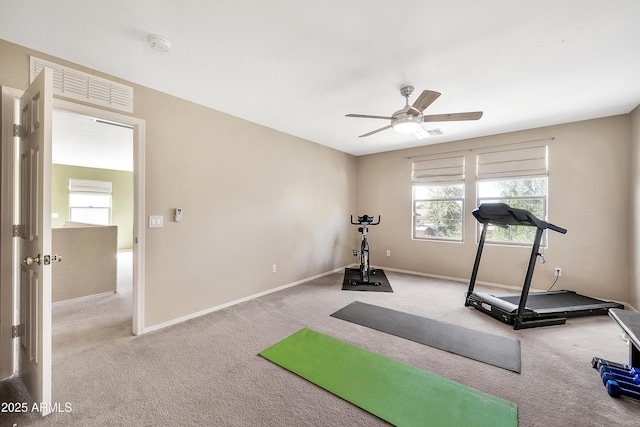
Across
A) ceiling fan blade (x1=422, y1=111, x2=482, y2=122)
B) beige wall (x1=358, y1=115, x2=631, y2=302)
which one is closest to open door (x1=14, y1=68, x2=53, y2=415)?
ceiling fan blade (x1=422, y1=111, x2=482, y2=122)

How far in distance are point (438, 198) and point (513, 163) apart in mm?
1348

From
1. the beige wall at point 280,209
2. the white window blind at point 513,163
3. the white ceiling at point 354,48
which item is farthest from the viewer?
the white window blind at point 513,163

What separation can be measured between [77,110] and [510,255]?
612 centimetres

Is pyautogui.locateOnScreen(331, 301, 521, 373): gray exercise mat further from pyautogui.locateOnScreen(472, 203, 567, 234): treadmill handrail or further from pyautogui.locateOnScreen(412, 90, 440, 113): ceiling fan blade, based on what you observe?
pyautogui.locateOnScreen(412, 90, 440, 113): ceiling fan blade

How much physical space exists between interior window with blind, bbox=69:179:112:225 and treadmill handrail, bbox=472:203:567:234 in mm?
9431

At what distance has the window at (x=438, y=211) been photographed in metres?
5.05

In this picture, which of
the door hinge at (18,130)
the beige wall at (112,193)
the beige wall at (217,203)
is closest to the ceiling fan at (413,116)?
the beige wall at (217,203)

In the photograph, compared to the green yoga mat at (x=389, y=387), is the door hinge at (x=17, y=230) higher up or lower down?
higher up

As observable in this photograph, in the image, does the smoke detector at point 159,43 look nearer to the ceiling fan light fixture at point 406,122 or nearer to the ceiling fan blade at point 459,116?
the ceiling fan light fixture at point 406,122

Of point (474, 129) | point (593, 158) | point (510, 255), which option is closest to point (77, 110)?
point (474, 129)

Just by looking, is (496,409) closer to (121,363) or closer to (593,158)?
(121,363)

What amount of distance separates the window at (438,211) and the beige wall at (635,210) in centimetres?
211

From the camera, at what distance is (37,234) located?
5.43ft

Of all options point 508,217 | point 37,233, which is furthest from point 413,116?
point 37,233
